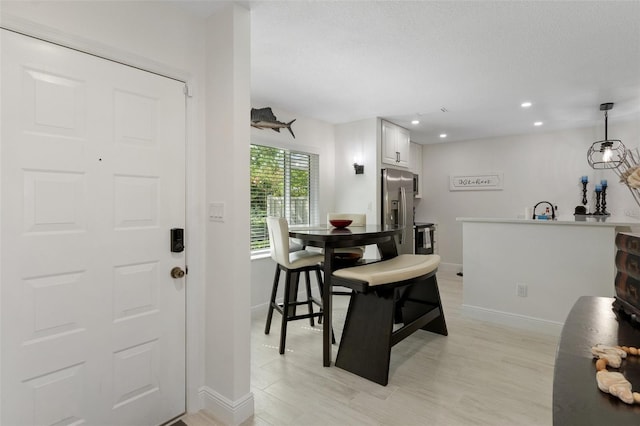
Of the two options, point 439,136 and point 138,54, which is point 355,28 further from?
point 439,136

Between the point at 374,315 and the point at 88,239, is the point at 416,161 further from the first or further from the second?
the point at 88,239

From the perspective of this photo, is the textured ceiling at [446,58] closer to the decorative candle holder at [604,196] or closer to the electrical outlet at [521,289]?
the decorative candle holder at [604,196]

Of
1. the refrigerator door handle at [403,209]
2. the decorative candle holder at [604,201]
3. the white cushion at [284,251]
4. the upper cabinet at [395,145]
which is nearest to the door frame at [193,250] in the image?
the white cushion at [284,251]

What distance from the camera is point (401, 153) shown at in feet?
16.8

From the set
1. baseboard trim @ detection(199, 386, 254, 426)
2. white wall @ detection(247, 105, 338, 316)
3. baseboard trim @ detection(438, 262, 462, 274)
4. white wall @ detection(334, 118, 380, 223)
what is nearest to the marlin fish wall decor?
white wall @ detection(247, 105, 338, 316)

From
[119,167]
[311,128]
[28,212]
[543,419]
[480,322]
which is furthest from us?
[311,128]

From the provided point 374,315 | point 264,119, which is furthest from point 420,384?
point 264,119

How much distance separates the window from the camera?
3902 millimetres

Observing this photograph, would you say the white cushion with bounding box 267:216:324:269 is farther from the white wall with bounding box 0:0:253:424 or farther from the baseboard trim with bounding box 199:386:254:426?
the baseboard trim with bounding box 199:386:254:426

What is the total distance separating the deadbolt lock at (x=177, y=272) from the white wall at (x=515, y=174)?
214 inches

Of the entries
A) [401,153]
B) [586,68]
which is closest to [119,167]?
[586,68]

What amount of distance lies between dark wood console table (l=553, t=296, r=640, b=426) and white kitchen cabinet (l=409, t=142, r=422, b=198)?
537 cm

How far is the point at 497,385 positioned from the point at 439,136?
4.46m

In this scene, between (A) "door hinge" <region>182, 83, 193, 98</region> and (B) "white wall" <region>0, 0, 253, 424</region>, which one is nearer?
(B) "white wall" <region>0, 0, 253, 424</region>
